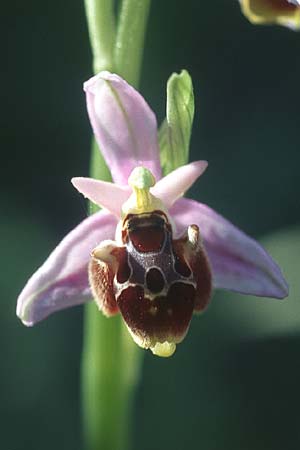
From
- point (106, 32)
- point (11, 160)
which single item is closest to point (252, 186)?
point (11, 160)

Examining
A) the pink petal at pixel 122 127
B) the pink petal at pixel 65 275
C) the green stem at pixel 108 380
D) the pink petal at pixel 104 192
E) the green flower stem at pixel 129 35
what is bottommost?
the green stem at pixel 108 380

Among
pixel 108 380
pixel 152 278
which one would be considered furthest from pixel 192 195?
pixel 152 278

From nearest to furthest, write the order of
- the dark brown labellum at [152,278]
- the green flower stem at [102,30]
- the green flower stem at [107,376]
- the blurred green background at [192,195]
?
the dark brown labellum at [152,278]
the green flower stem at [102,30]
the green flower stem at [107,376]
the blurred green background at [192,195]

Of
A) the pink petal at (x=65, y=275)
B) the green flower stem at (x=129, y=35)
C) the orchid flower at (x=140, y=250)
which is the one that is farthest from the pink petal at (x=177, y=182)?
the green flower stem at (x=129, y=35)

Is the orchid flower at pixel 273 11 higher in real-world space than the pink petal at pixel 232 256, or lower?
higher

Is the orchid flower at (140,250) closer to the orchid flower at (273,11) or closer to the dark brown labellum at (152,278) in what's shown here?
the dark brown labellum at (152,278)

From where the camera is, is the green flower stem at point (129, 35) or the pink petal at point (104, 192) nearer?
the pink petal at point (104, 192)

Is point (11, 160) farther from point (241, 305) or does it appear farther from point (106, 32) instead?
point (106, 32)
